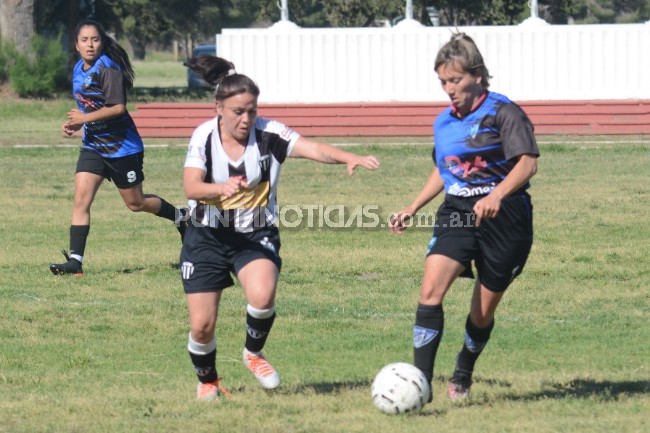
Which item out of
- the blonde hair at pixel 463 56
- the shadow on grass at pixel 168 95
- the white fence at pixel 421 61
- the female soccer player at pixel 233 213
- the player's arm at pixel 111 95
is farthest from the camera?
the shadow on grass at pixel 168 95

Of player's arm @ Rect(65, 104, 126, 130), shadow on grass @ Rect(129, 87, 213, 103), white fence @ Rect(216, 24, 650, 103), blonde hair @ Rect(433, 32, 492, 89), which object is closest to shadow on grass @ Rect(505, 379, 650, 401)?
blonde hair @ Rect(433, 32, 492, 89)

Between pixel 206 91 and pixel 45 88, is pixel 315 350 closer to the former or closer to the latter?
pixel 45 88

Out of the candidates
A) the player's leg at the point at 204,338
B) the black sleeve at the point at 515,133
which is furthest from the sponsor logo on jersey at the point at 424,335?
the player's leg at the point at 204,338

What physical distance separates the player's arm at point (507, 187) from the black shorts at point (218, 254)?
1189 mm

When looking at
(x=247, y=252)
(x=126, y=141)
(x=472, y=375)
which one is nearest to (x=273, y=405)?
(x=247, y=252)

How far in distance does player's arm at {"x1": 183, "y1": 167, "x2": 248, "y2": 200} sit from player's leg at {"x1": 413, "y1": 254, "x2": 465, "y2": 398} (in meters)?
1.08

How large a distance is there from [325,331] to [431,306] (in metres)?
2.43

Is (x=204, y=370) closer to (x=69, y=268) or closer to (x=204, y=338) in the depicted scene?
(x=204, y=338)

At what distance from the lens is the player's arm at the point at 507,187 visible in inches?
233

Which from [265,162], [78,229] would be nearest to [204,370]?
[265,162]

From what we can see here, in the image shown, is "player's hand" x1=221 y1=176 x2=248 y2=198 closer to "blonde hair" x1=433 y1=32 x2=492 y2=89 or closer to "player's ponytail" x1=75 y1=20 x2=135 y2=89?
"blonde hair" x1=433 y1=32 x2=492 y2=89

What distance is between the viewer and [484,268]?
247 inches

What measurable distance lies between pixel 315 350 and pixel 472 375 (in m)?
1.36

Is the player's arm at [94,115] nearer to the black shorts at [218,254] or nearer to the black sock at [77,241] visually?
the black sock at [77,241]
